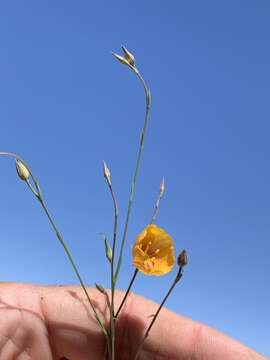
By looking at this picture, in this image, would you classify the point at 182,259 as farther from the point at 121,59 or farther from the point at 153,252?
the point at 121,59

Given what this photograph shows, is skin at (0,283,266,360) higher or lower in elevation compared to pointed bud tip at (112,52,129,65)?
lower

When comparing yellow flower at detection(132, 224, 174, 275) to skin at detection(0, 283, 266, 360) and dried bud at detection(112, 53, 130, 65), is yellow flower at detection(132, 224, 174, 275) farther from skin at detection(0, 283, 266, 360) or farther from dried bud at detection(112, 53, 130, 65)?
dried bud at detection(112, 53, 130, 65)

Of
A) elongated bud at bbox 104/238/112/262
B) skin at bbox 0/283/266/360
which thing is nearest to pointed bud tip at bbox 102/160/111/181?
elongated bud at bbox 104/238/112/262

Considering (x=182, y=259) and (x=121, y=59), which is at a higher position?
(x=121, y=59)

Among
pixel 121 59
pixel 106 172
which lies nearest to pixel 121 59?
pixel 121 59

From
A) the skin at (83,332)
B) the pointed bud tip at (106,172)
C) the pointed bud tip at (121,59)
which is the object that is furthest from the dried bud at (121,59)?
the skin at (83,332)

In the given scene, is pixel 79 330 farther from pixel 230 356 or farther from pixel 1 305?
pixel 230 356

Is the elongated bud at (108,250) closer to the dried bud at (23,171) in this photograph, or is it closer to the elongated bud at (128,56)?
the dried bud at (23,171)
